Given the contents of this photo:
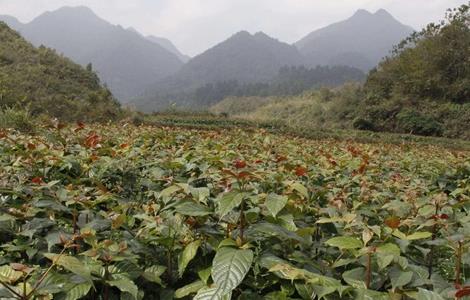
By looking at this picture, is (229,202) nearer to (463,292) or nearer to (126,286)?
(126,286)

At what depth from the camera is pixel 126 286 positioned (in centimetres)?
129

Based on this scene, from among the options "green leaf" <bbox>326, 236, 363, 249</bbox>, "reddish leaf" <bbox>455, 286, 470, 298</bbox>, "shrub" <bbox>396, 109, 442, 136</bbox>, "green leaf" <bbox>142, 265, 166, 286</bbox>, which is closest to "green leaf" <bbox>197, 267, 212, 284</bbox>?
"green leaf" <bbox>142, 265, 166, 286</bbox>

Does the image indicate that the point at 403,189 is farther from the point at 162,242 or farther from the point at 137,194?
the point at 162,242

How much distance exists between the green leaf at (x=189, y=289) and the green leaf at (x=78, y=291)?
0.28m

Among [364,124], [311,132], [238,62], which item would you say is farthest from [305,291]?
[238,62]

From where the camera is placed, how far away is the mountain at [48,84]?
1786 cm

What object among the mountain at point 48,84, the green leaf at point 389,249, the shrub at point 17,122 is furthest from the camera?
the mountain at point 48,84

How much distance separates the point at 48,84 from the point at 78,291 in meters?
23.3

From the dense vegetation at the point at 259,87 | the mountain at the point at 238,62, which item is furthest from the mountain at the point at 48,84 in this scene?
the mountain at the point at 238,62

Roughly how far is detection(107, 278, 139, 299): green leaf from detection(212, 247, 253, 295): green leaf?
0.24m

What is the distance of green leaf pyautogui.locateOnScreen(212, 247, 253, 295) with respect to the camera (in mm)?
1251

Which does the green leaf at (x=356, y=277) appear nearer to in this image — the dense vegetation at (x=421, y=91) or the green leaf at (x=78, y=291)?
the green leaf at (x=78, y=291)

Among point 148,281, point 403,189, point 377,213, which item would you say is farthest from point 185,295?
point 403,189

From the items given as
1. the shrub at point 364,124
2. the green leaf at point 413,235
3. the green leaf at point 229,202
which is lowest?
the shrub at point 364,124
